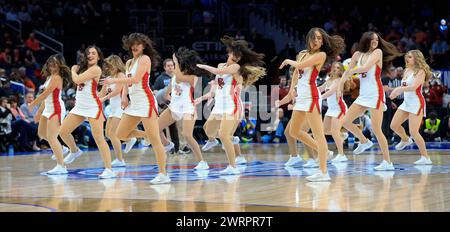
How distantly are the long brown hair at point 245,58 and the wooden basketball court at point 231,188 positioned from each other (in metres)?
1.25

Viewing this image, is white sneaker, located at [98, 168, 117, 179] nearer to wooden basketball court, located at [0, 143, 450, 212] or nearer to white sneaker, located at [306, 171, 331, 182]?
wooden basketball court, located at [0, 143, 450, 212]

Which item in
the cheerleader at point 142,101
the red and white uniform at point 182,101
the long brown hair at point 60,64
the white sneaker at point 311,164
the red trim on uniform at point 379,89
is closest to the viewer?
the cheerleader at point 142,101

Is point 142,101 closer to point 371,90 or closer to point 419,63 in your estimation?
point 371,90

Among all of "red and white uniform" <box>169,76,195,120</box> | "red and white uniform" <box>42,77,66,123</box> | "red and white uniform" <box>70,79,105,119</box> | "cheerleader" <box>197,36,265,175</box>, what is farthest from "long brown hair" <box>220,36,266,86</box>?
"red and white uniform" <box>42,77,66,123</box>

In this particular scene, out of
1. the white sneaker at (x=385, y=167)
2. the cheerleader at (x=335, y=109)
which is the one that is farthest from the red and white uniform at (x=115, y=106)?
the white sneaker at (x=385, y=167)

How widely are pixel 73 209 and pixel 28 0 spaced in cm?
1542

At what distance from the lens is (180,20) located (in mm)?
21312

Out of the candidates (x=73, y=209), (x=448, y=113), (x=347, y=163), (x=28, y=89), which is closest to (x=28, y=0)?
(x=28, y=89)

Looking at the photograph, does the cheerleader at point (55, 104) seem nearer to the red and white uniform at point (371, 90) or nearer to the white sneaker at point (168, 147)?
the white sneaker at point (168, 147)

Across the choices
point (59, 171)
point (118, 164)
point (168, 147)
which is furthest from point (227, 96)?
point (59, 171)

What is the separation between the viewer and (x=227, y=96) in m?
10.1

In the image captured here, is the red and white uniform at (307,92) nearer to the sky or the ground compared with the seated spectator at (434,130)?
nearer to the sky

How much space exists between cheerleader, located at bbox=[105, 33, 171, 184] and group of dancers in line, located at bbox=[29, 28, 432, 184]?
0.04 ft

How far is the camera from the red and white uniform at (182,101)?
11023 millimetres
